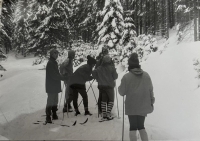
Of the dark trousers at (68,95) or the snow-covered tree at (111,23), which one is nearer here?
the dark trousers at (68,95)

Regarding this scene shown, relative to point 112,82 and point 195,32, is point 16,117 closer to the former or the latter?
point 112,82

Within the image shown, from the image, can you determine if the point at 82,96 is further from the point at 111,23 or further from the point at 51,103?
the point at 111,23

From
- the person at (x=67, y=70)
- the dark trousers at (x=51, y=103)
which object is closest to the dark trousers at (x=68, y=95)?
the person at (x=67, y=70)

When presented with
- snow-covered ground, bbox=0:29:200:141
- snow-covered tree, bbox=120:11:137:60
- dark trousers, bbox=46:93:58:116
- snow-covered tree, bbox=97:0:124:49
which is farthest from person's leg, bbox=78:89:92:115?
snow-covered tree, bbox=97:0:124:49

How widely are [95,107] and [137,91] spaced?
2517 mm

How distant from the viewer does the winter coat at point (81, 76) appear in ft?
18.6

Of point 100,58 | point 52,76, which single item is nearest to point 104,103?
point 100,58

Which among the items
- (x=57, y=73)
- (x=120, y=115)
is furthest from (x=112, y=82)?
(x=57, y=73)

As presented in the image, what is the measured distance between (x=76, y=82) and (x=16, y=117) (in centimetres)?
170

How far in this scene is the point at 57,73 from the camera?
203 inches

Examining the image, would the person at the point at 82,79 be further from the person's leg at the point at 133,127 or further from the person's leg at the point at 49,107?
the person's leg at the point at 133,127

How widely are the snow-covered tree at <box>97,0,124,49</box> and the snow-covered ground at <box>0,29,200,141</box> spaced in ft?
6.53

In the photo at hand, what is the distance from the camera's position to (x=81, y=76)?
5.73 meters

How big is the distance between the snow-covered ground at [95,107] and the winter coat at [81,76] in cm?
53
